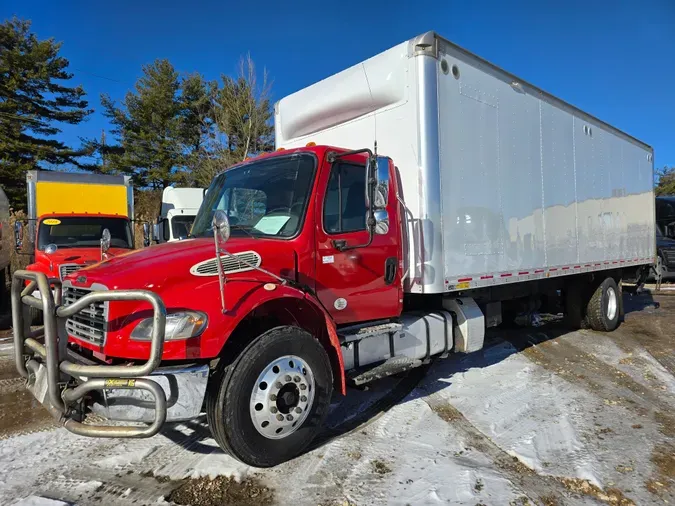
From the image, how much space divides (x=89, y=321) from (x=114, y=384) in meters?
0.66

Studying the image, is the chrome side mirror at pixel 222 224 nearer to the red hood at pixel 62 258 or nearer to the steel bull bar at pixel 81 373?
the steel bull bar at pixel 81 373

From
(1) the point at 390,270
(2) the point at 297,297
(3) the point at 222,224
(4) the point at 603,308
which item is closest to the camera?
(3) the point at 222,224

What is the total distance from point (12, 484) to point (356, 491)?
2.29m

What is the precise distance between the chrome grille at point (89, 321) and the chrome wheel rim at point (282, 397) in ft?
3.50

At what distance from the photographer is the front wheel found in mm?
3090

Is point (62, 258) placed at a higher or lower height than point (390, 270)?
higher

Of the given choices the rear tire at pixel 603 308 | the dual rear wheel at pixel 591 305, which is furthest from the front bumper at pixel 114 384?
the rear tire at pixel 603 308

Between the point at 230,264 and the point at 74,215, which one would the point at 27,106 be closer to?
the point at 74,215

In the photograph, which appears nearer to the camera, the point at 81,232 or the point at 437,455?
the point at 437,455

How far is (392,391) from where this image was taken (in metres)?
5.07

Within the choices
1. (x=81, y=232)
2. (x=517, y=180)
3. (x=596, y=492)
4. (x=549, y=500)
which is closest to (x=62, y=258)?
(x=81, y=232)

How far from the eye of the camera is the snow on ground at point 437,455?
2994 mm

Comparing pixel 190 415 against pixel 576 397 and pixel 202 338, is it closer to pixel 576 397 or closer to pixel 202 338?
pixel 202 338

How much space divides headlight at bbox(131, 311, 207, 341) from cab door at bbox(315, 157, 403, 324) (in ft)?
3.96
